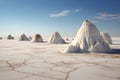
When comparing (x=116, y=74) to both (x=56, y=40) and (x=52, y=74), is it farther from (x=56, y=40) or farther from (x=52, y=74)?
(x=56, y=40)

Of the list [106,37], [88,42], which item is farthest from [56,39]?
[88,42]

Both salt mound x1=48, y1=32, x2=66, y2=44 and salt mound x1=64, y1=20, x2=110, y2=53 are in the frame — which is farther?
salt mound x1=48, y1=32, x2=66, y2=44

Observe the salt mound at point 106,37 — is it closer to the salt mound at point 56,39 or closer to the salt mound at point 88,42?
the salt mound at point 56,39

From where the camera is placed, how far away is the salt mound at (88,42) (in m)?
11.1

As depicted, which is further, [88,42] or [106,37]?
[106,37]

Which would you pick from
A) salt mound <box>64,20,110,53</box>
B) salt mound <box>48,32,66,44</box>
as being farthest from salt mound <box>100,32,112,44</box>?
salt mound <box>64,20,110,53</box>

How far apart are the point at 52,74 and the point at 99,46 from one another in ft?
22.0

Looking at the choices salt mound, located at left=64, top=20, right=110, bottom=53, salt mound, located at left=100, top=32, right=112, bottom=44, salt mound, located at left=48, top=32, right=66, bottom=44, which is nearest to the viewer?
salt mound, located at left=64, top=20, right=110, bottom=53

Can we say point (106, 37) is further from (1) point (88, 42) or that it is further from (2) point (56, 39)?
(1) point (88, 42)

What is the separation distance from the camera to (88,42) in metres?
11.8

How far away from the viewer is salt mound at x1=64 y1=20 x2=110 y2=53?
36.4ft

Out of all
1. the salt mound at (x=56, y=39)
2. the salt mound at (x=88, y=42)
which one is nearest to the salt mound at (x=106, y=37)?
the salt mound at (x=56, y=39)

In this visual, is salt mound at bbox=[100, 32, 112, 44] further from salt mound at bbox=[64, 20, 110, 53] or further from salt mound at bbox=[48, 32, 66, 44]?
salt mound at bbox=[64, 20, 110, 53]

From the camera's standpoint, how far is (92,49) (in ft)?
36.6
